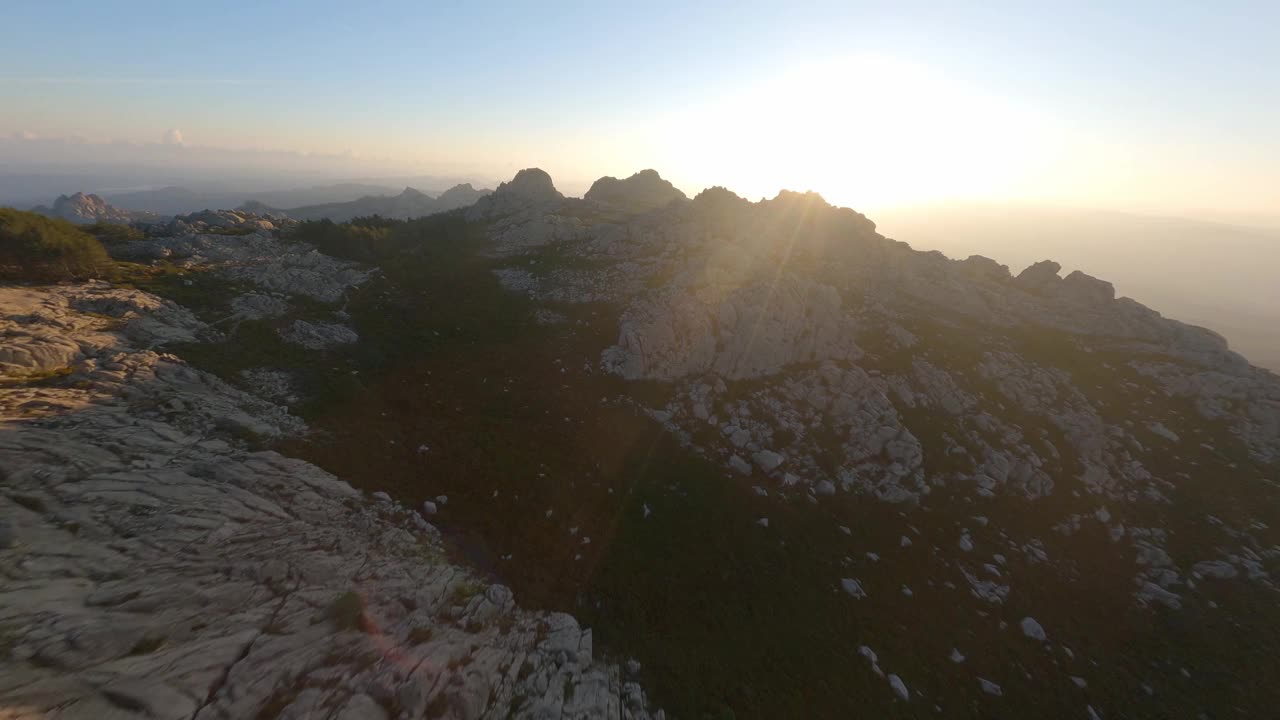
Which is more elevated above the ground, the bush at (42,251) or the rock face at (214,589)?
the bush at (42,251)

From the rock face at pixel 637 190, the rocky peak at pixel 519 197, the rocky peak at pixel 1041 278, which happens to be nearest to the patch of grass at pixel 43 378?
the rocky peak at pixel 519 197

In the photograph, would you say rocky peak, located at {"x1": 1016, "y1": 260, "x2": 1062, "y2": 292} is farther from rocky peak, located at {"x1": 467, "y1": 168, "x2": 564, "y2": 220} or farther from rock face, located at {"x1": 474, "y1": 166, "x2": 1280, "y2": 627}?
rocky peak, located at {"x1": 467, "y1": 168, "x2": 564, "y2": 220}

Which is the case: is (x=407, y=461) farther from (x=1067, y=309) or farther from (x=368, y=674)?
(x=1067, y=309)

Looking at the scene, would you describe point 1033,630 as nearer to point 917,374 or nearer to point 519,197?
point 917,374

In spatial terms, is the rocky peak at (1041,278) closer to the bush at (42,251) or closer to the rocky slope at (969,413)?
the rocky slope at (969,413)

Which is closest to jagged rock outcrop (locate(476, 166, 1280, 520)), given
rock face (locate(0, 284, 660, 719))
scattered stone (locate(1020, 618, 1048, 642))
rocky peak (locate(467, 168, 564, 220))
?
scattered stone (locate(1020, 618, 1048, 642))

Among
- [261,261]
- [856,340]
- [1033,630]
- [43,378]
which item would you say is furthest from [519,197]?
[1033,630]
